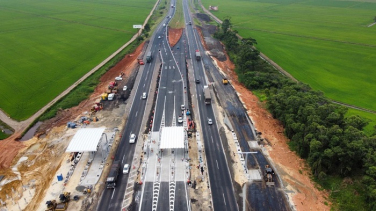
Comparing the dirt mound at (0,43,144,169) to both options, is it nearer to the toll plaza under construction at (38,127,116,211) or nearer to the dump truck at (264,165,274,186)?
the toll plaza under construction at (38,127,116,211)

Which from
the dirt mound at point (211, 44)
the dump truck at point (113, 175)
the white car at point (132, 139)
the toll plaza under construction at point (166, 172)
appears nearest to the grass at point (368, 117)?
the toll plaza under construction at point (166, 172)

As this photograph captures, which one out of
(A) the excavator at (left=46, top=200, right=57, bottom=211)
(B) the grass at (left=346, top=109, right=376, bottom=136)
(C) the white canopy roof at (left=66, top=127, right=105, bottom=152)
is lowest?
(A) the excavator at (left=46, top=200, right=57, bottom=211)

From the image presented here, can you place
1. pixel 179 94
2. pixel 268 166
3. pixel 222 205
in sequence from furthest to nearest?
pixel 179 94 → pixel 268 166 → pixel 222 205

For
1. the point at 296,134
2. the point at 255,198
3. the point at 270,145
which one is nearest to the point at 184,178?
the point at 255,198

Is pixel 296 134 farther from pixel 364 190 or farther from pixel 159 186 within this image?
pixel 159 186

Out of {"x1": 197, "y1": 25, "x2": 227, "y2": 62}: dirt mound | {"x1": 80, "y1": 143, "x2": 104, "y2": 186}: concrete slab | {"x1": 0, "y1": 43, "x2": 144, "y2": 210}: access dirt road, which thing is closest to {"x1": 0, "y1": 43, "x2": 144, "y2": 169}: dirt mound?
{"x1": 0, "y1": 43, "x2": 144, "y2": 210}: access dirt road

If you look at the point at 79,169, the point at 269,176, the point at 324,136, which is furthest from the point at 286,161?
the point at 79,169
